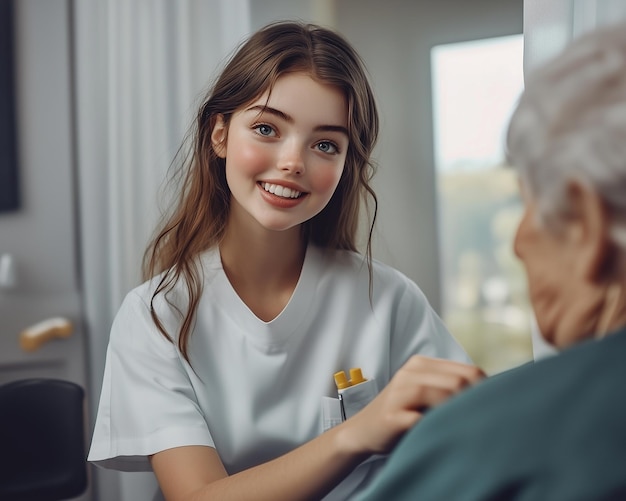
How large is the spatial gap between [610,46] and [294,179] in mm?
538

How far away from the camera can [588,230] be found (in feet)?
1.58

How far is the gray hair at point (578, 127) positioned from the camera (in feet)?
1.53

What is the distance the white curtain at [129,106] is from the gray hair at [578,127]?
1.35 m

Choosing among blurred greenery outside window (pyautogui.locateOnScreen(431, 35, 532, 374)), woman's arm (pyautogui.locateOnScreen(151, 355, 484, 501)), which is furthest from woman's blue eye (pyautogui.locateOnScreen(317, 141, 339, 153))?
blurred greenery outside window (pyautogui.locateOnScreen(431, 35, 532, 374))

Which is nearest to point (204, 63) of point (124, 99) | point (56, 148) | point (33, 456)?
point (124, 99)

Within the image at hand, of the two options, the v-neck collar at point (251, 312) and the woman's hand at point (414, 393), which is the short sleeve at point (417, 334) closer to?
the v-neck collar at point (251, 312)

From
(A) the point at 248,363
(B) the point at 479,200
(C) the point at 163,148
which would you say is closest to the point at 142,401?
(A) the point at 248,363

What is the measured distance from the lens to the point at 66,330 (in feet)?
6.07

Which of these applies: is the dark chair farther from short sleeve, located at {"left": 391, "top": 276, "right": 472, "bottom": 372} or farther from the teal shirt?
the teal shirt

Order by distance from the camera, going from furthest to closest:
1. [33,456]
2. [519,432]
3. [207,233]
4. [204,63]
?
[204,63]
[33,456]
[207,233]
[519,432]

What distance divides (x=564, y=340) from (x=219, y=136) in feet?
2.20

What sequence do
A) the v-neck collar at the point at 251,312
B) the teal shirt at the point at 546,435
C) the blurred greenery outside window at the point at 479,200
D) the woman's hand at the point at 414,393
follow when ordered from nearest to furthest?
the teal shirt at the point at 546,435 < the woman's hand at the point at 414,393 < the v-neck collar at the point at 251,312 < the blurred greenery outside window at the point at 479,200

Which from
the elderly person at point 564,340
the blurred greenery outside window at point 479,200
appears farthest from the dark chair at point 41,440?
the elderly person at point 564,340

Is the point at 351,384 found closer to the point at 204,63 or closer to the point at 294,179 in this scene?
the point at 294,179
